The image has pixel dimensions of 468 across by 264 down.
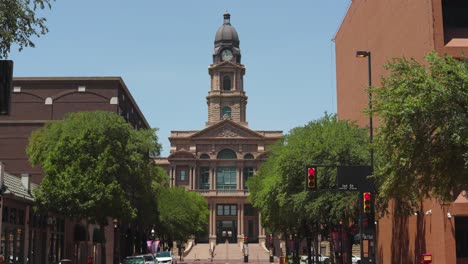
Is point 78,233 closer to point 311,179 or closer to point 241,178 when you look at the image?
point 311,179

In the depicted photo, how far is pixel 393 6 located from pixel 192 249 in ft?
270

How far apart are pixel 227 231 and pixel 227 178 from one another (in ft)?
38.1

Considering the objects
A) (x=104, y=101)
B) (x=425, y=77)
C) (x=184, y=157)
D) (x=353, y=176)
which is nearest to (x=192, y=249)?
(x=184, y=157)

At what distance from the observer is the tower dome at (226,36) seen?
6368 inches

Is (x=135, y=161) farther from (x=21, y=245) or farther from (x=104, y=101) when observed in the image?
(x=104, y=101)

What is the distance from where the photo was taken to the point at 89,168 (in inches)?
1779

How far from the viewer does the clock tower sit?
515 ft

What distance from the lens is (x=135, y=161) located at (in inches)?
1930

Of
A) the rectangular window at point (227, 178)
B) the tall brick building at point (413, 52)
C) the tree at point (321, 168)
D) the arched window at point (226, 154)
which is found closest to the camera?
the tall brick building at point (413, 52)

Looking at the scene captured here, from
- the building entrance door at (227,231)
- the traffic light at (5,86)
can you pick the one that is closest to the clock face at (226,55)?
the building entrance door at (227,231)

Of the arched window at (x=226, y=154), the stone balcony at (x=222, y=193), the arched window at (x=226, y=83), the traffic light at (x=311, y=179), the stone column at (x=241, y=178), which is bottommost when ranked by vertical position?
the traffic light at (x=311, y=179)

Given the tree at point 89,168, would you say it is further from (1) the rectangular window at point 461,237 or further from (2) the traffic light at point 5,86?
(2) the traffic light at point 5,86

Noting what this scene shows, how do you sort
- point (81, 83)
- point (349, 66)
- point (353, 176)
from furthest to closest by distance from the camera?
point (81, 83), point (349, 66), point (353, 176)

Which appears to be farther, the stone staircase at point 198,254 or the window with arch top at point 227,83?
the window with arch top at point 227,83
